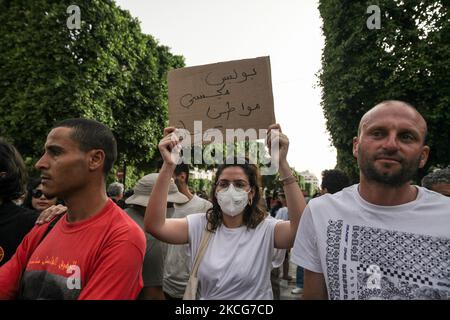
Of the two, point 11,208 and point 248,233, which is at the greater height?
point 11,208

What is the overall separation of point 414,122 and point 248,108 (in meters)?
1.21

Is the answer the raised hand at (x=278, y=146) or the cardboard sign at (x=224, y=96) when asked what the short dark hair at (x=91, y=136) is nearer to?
the cardboard sign at (x=224, y=96)

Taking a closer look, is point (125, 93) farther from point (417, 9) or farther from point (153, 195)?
point (153, 195)

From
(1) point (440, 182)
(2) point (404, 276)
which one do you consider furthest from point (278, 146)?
(1) point (440, 182)

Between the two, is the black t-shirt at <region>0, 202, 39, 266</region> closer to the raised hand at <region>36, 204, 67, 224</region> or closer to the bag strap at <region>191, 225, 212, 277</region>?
the raised hand at <region>36, 204, 67, 224</region>

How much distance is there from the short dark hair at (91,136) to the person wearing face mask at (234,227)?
0.42 metres

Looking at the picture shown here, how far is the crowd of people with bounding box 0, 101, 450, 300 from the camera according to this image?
1704mm

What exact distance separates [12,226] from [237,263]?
133 cm

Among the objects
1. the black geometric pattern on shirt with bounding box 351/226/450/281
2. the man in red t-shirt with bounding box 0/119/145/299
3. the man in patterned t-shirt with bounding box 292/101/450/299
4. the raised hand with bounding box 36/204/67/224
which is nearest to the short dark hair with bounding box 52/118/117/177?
the man in red t-shirt with bounding box 0/119/145/299

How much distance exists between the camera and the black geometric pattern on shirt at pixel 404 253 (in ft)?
5.43

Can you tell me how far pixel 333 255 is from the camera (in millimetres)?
1798

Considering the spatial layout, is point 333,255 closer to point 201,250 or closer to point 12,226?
point 201,250

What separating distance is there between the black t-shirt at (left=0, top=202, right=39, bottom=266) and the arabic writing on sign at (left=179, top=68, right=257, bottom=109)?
126 centimetres

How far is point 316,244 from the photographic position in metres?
1.88
